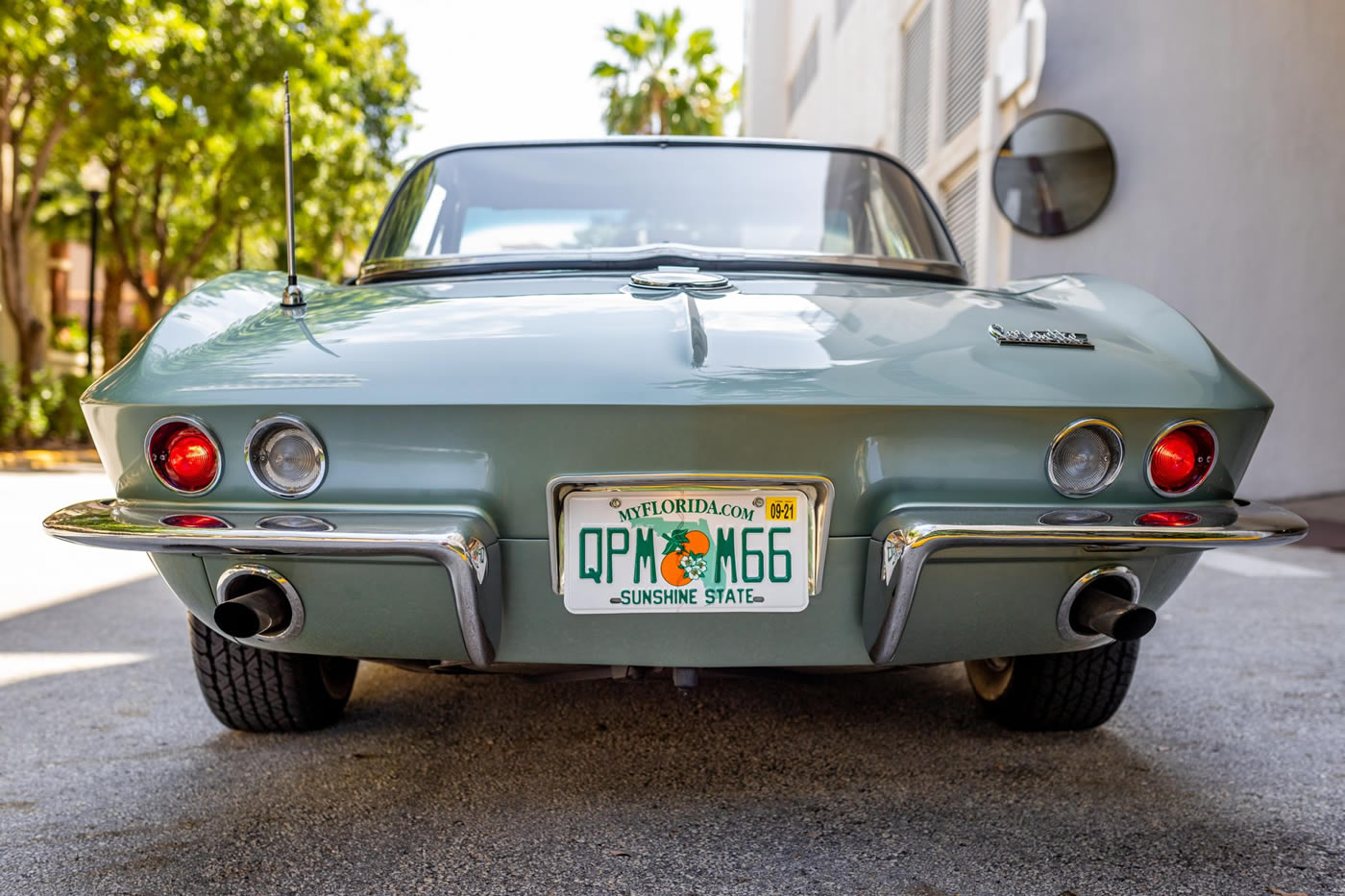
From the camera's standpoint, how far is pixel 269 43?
496 inches

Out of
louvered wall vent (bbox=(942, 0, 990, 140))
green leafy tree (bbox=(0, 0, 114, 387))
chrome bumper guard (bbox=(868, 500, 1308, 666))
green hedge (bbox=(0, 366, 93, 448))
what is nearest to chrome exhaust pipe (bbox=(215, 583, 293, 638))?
chrome bumper guard (bbox=(868, 500, 1308, 666))

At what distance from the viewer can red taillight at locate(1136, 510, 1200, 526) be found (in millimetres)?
1828

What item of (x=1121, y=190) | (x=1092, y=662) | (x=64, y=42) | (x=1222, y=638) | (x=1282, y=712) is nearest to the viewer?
(x=1092, y=662)

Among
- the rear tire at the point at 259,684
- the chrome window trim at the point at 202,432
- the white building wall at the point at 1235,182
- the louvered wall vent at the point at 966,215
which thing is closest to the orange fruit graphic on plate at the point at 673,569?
the chrome window trim at the point at 202,432

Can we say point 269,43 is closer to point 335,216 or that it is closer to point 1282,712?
point 335,216

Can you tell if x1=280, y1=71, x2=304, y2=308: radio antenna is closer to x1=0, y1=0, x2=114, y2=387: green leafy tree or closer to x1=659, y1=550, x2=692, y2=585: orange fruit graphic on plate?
x1=659, y1=550, x2=692, y2=585: orange fruit graphic on plate

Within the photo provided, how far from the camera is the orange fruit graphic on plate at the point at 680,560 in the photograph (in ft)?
5.90

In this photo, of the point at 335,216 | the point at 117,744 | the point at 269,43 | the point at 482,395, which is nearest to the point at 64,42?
the point at 269,43

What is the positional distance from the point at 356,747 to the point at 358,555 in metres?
1.02

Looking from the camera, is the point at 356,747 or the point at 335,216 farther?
the point at 335,216

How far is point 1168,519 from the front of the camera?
1.84 metres

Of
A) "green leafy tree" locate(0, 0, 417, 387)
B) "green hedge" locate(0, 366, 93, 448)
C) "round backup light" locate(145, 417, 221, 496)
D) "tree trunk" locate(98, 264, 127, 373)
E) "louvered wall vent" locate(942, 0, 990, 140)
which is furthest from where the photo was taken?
"tree trunk" locate(98, 264, 127, 373)

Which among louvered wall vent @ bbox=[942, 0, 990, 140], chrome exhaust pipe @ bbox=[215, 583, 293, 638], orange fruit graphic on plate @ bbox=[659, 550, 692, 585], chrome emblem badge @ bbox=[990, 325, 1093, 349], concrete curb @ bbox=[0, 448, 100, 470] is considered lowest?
concrete curb @ bbox=[0, 448, 100, 470]

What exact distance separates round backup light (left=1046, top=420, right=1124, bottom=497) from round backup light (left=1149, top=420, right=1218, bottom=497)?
0.25 feet
